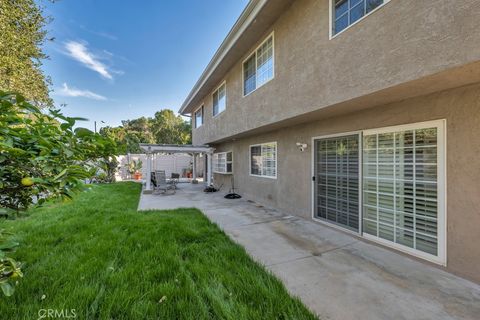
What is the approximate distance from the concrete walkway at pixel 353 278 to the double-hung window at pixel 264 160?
3109 mm

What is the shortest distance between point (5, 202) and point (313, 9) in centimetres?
594

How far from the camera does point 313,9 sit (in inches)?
191

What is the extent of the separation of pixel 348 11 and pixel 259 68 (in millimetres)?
3486

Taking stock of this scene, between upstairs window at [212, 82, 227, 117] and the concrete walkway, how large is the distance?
6563 mm

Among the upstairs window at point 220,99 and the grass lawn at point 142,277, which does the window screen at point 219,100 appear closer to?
the upstairs window at point 220,99

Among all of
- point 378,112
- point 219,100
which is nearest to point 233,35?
point 219,100

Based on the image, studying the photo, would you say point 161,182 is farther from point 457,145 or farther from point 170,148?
point 457,145

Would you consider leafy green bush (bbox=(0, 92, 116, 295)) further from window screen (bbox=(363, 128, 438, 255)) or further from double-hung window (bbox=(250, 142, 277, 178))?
double-hung window (bbox=(250, 142, 277, 178))

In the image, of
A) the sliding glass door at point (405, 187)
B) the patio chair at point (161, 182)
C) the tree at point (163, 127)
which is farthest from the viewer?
the tree at point (163, 127)

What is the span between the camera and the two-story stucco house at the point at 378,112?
3.04 m

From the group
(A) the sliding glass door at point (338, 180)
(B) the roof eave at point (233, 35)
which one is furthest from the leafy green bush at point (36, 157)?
(B) the roof eave at point (233, 35)

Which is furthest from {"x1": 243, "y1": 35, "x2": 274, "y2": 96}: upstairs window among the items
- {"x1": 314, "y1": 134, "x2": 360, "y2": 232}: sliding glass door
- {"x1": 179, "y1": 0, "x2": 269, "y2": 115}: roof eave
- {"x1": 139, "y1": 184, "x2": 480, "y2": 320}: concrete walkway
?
{"x1": 139, "y1": 184, "x2": 480, "y2": 320}: concrete walkway

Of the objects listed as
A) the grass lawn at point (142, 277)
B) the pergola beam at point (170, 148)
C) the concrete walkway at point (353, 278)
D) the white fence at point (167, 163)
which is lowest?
the concrete walkway at point (353, 278)

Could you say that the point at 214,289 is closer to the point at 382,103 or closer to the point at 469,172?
the point at 469,172
